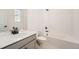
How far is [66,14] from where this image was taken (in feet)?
6.75

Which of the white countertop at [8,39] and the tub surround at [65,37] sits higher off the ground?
the white countertop at [8,39]

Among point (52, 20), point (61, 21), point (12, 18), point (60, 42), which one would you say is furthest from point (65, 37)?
point (12, 18)

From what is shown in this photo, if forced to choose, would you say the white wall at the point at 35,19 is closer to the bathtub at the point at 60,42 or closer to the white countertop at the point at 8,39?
the bathtub at the point at 60,42

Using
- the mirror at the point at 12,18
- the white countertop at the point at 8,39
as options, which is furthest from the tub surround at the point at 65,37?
the white countertop at the point at 8,39

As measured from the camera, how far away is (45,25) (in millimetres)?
2486

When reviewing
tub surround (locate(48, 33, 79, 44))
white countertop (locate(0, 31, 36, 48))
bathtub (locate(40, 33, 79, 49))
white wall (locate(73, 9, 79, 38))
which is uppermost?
white wall (locate(73, 9, 79, 38))

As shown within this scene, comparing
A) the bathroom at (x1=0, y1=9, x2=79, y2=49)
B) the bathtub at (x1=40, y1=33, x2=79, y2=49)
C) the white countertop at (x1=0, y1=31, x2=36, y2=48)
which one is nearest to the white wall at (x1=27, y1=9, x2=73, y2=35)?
the bathroom at (x1=0, y1=9, x2=79, y2=49)

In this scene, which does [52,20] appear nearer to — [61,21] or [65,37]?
[61,21]

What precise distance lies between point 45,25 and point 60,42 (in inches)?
26.8

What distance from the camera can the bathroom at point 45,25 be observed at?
5.51ft

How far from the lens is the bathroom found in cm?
168

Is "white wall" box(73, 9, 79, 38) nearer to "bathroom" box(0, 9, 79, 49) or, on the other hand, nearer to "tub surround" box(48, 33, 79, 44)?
"bathroom" box(0, 9, 79, 49)
